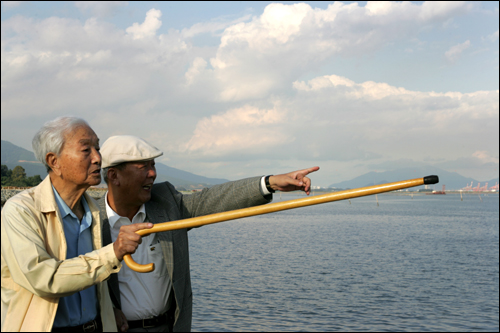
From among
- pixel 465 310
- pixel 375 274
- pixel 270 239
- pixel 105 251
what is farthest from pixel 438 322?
pixel 270 239

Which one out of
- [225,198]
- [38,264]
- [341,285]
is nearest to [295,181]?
[225,198]

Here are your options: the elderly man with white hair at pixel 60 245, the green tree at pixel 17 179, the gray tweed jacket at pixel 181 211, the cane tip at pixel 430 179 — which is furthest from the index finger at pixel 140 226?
the green tree at pixel 17 179

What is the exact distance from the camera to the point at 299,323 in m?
14.7

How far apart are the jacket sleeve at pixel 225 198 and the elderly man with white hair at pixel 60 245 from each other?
0.97m

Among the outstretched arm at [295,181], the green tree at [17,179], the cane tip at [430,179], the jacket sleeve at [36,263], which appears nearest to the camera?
the jacket sleeve at [36,263]

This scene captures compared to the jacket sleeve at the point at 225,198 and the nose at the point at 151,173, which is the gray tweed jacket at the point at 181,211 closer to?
the jacket sleeve at the point at 225,198

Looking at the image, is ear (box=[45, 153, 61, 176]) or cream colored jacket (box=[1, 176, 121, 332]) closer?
cream colored jacket (box=[1, 176, 121, 332])

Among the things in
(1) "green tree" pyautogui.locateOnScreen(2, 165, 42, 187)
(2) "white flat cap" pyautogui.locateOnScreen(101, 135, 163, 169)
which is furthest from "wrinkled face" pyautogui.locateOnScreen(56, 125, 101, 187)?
(1) "green tree" pyautogui.locateOnScreen(2, 165, 42, 187)

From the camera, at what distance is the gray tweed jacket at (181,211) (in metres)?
3.20

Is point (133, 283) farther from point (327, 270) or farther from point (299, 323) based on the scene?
point (327, 270)

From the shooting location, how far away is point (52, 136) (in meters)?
2.43

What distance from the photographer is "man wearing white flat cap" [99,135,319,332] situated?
318 cm

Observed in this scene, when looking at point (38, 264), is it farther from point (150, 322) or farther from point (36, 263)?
point (150, 322)

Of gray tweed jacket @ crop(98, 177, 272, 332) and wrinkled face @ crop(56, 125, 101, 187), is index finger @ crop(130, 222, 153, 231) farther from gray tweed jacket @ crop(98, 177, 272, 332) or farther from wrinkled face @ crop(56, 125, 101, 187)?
gray tweed jacket @ crop(98, 177, 272, 332)
